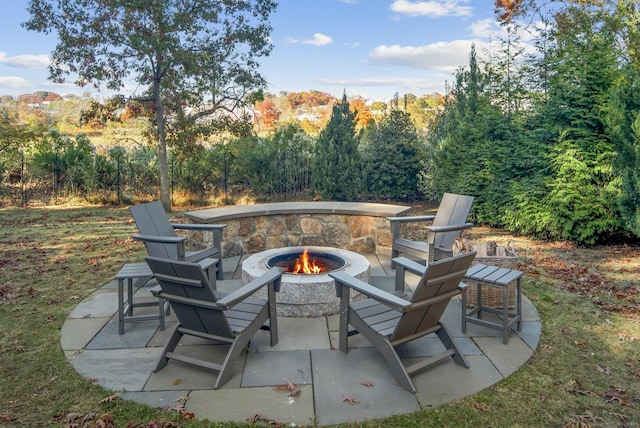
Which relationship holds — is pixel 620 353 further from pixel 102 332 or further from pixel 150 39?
pixel 150 39

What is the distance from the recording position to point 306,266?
4105 mm

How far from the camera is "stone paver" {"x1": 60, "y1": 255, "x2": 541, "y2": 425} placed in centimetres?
236

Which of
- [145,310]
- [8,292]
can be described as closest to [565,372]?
[145,310]

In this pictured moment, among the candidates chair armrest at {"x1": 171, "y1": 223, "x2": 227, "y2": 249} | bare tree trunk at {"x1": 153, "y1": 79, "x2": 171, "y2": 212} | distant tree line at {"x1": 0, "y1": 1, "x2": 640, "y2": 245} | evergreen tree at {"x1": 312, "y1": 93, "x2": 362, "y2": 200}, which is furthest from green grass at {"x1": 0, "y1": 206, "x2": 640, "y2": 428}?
evergreen tree at {"x1": 312, "y1": 93, "x2": 362, "y2": 200}

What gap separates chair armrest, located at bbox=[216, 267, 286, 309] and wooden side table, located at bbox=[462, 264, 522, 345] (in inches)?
57.6

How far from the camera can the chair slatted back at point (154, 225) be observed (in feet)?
13.0

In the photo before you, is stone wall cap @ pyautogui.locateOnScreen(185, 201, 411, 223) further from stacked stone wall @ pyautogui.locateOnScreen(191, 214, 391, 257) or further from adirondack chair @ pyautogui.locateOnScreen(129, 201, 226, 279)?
adirondack chair @ pyautogui.locateOnScreen(129, 201, 226, 279)

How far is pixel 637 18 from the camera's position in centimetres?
1016

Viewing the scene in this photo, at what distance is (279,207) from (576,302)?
147 inches

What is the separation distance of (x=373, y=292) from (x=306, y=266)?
4.95 ft

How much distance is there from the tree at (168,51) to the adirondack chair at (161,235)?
6.75m

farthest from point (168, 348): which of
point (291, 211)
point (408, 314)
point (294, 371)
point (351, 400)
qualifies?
point (291, 211)

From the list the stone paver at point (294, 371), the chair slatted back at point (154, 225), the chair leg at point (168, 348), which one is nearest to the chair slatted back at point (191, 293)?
the chair leg at point (168, 348)

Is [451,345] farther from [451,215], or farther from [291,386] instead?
[451,215]
